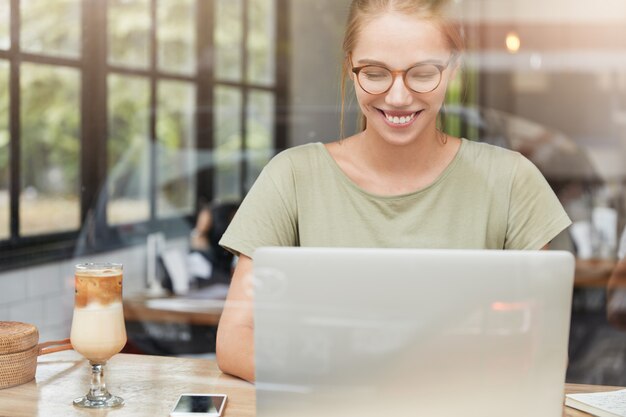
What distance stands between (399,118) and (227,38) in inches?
114

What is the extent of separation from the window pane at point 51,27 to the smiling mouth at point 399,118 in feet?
5.95

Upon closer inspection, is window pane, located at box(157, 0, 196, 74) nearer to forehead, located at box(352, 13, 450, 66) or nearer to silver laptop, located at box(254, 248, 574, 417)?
forehead, located at box(352, 13, 450, 66)

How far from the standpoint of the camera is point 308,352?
1.03m

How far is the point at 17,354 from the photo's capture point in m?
1.37

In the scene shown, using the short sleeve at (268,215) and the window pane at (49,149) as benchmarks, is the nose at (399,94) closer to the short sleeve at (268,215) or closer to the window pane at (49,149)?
the short sleeve at (268,215)

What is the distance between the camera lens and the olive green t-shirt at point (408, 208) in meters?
1.54

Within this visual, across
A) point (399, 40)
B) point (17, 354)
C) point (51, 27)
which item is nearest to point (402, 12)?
point (399, 40)

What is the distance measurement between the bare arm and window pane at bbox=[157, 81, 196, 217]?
2437 millimetres

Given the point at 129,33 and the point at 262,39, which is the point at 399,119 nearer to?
the point at 129,33

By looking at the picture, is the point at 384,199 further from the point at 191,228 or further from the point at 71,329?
the point at 191,228

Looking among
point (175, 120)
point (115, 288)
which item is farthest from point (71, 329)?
point (175, 120)

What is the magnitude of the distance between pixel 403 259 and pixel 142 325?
2.43m

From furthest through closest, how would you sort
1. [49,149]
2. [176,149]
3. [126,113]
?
[176,149] → [126,113] → [49,149]

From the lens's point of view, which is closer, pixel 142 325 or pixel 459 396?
pixel 459 396
